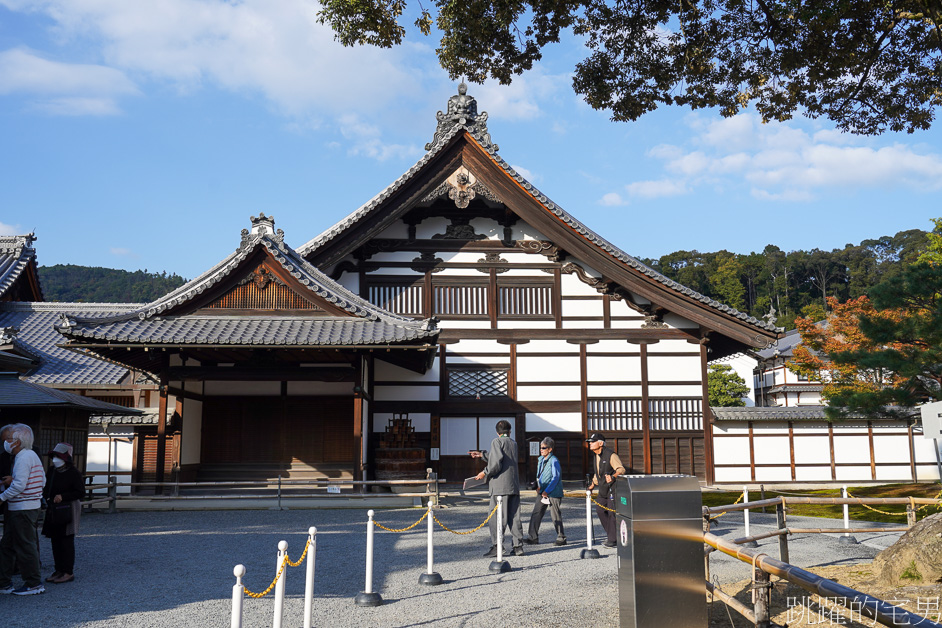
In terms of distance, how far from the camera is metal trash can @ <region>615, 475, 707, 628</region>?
4.96 m

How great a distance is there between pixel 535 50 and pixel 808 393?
44.5 m

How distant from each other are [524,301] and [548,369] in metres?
1.88

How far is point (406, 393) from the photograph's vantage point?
17.7 metres

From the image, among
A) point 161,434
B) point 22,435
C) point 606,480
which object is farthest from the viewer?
point 161,434

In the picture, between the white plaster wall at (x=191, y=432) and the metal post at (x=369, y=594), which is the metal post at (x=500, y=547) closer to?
the metal post at (x=369, y=594)

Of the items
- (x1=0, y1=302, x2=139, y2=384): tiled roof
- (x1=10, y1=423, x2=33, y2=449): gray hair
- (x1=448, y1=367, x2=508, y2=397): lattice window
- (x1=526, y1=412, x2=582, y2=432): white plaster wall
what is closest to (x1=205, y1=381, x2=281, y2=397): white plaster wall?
(x1=0, y1=302, x2=139, y2=384): tiled roof

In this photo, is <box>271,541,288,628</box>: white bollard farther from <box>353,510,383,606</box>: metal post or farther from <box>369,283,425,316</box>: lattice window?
<box>369,283,425,316</box>: lattice window

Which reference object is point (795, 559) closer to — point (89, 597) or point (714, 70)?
point (714, 70)

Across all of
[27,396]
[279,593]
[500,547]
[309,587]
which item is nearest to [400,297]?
[27,396]

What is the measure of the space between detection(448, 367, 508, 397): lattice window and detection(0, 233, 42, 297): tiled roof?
52.0 feet

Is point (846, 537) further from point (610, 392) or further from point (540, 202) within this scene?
point (540, 202)

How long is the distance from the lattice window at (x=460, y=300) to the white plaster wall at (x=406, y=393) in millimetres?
1999

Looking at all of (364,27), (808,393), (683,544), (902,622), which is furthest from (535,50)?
(808,393)

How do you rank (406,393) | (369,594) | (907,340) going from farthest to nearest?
(406,393) < (907,340) < (369,594)
